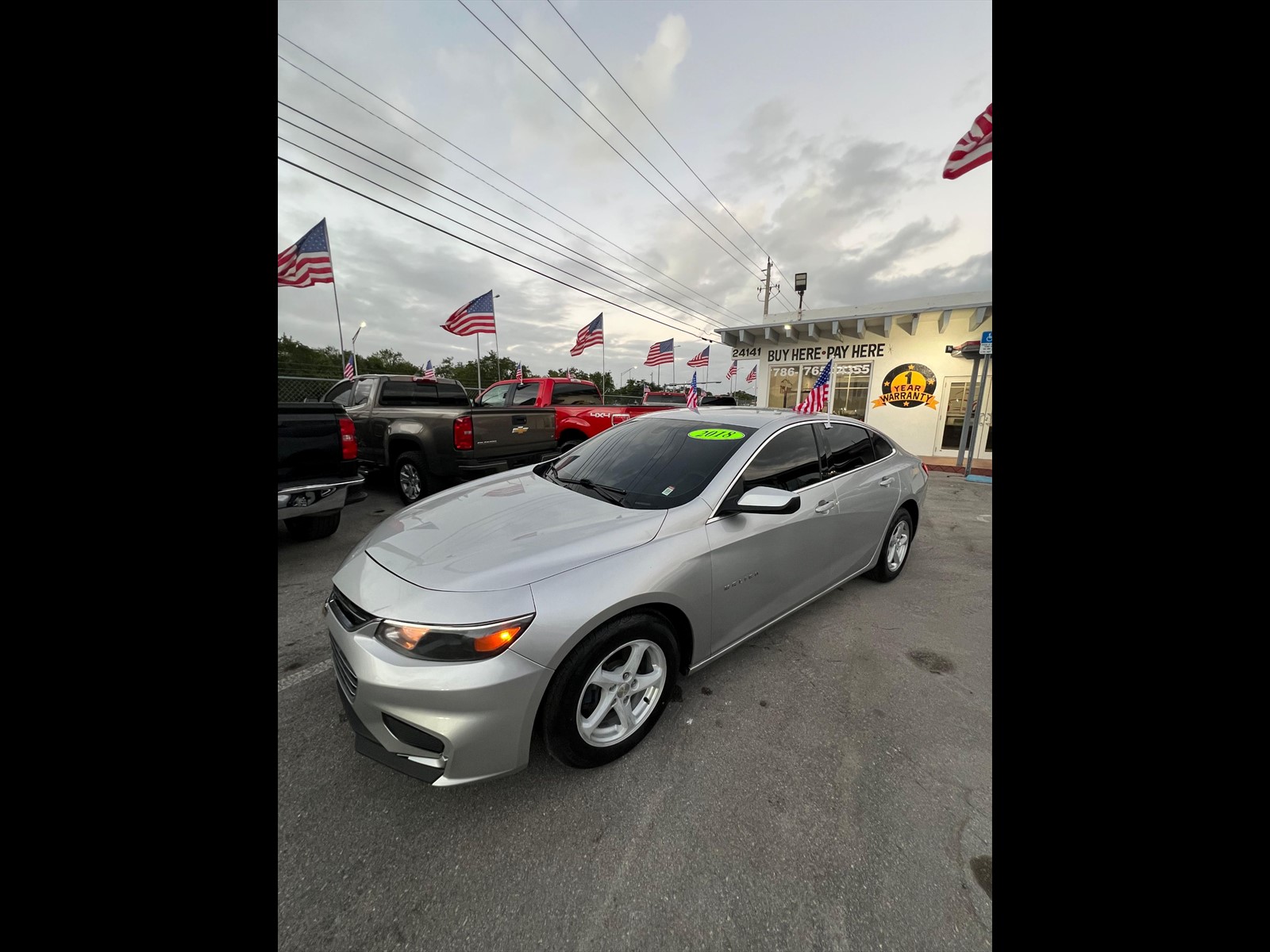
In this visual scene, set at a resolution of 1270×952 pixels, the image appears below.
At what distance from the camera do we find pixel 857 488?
128 inches

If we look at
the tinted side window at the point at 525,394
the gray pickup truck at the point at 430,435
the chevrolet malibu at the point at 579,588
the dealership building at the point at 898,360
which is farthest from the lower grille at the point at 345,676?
the dealership building at the point at 898,360

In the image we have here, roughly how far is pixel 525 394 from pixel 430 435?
330cm

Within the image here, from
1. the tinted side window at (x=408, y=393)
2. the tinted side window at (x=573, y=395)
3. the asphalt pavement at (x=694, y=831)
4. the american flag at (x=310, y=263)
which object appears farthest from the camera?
the american flag at (x=310, y=263)

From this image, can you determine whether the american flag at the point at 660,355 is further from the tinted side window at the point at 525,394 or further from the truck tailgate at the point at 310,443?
the truck tailgate at the point at 310,443

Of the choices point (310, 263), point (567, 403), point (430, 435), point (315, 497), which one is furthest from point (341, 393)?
point (310, 263)

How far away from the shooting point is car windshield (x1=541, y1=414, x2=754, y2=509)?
8.02 ft

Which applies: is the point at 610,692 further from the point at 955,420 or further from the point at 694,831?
the point at 955,420

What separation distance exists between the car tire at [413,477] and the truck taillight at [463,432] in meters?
0.56

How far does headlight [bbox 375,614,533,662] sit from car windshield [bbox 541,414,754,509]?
3.01 ft

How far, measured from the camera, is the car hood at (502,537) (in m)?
1.76

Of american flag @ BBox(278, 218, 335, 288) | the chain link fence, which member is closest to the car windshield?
american flag @ BBox(278, 218, 335, 288)
